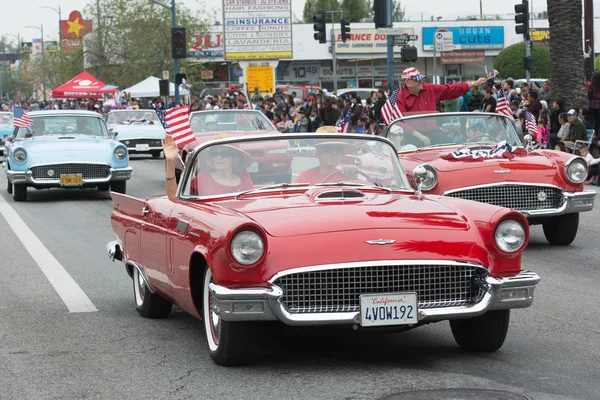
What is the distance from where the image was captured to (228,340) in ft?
19.8

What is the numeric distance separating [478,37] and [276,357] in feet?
224

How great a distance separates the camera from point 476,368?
607cm

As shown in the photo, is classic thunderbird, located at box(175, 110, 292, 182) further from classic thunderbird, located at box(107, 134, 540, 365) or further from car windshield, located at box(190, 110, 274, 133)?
classic thunderbird, located at box(107, 134, 540, 365)

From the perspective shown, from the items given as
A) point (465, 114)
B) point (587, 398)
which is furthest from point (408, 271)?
point (465, 114)

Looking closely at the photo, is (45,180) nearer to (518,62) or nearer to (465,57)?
(518,62)

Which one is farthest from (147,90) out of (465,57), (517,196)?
(517,196)

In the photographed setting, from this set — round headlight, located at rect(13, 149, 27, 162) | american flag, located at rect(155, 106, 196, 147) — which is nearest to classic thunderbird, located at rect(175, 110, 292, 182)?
round headlight, located at rect(13, 149, 27, 162)

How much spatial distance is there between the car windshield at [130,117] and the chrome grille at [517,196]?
22936mm

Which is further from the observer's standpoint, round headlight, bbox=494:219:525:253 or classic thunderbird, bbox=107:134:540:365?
round headlight, bbox=494:219:525:253

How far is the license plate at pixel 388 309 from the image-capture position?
5793 mm

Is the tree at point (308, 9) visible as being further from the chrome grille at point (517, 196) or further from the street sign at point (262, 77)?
the chrome grille at point (517, 196)

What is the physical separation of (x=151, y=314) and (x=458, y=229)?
108 inches

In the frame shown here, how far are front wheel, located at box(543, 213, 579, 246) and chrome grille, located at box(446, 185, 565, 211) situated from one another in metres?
0.36

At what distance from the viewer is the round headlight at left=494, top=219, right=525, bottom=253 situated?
6.17 m
